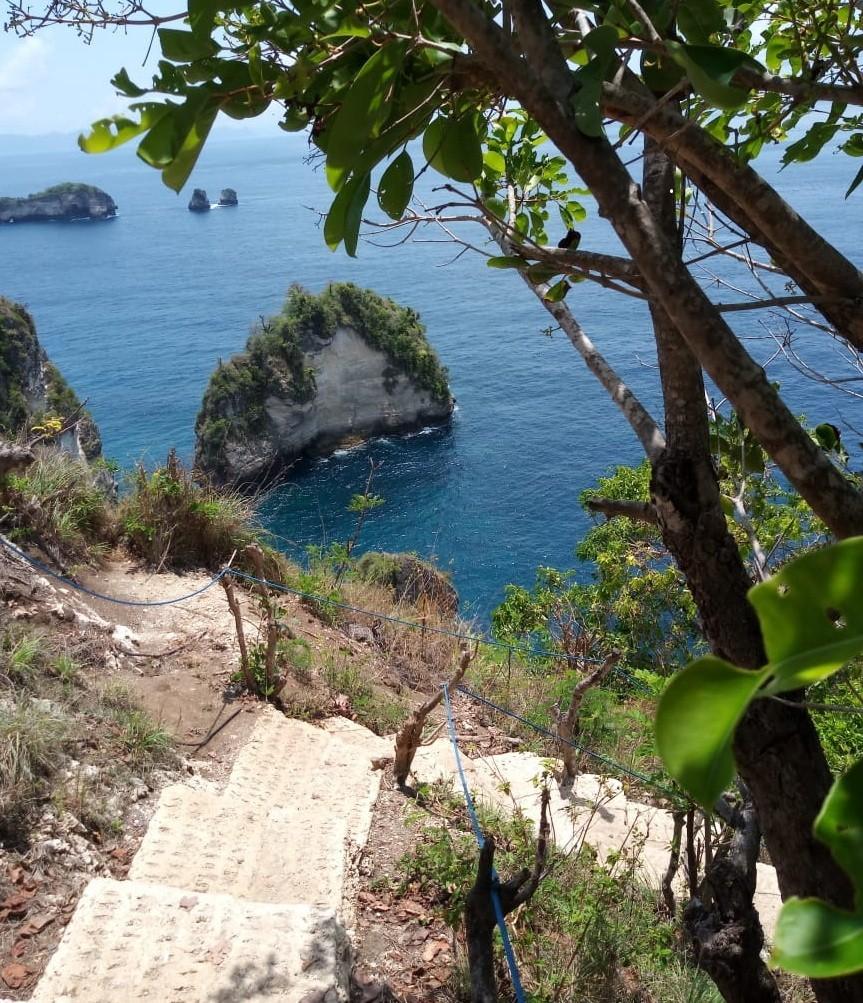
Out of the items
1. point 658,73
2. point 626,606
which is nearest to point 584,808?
point 658,73

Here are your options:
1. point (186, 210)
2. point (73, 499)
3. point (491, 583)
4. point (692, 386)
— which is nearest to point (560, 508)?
point (491, 583)

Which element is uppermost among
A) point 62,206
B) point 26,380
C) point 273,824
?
point 62,206

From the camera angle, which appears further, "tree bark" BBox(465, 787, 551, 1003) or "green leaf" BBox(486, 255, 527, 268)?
"tree bark" BBox(465, 787, 551, 1003)

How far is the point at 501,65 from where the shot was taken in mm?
1368

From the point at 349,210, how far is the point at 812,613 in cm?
102

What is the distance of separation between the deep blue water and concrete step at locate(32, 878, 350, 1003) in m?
9.64

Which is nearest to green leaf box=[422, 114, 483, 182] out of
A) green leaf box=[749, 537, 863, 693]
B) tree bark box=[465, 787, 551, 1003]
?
green leaf box=[749, 537, 863, 693]

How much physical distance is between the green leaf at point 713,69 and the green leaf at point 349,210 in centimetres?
48

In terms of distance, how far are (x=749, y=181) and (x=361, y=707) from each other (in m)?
4.48

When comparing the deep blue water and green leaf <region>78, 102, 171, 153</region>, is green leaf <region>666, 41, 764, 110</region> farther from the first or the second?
the deep blue water

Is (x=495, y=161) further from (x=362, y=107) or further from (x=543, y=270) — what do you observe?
(x=362, y=107)

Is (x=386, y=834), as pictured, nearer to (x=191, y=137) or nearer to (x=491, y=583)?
(x=191, y=137)

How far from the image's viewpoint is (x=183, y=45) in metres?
1.26

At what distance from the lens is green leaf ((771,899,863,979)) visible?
0.43 m
